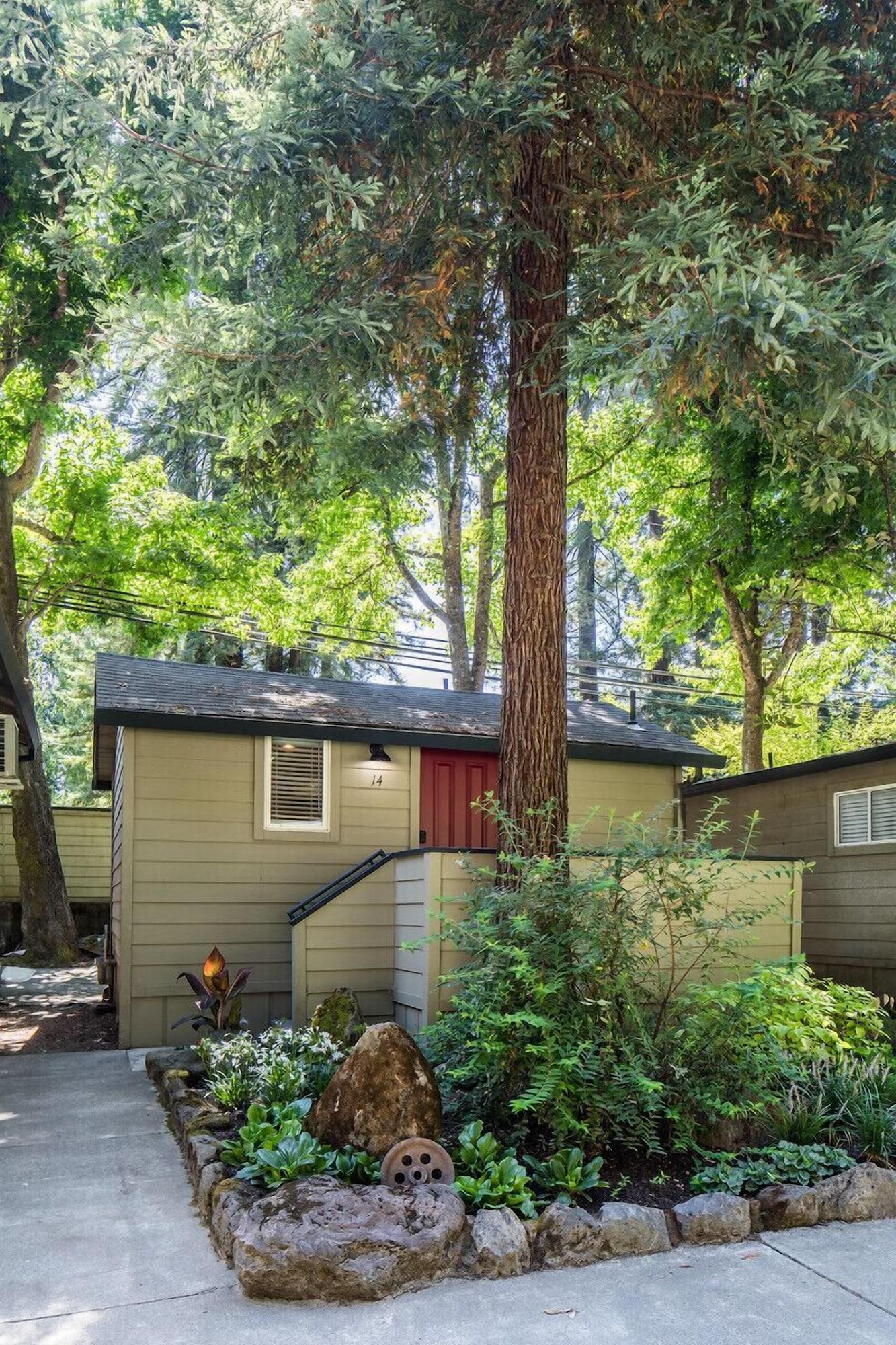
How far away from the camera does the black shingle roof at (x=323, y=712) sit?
8.27 meters

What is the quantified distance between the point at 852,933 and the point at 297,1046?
5.84 m

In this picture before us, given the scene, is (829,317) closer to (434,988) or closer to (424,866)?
(424,866)

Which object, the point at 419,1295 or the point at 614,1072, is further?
the point at 614,1072

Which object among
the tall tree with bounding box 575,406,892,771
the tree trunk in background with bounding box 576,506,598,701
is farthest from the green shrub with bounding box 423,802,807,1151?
the tree trunk in background with bounding box 576,506,598,701

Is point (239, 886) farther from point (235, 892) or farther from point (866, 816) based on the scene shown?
point (866, 816)

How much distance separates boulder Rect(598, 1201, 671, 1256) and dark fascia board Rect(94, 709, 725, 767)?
513 centimetres

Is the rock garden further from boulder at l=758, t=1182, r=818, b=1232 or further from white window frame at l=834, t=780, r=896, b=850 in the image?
white window frame at l=834, t=780, r=896, b=850

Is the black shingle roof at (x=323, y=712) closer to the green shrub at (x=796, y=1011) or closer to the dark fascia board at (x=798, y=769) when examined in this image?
the dark fascia board at (x=798, y=769)

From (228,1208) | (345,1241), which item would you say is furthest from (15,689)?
(345,1241)

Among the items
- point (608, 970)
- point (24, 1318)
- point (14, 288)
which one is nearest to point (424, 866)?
point (608, 970)

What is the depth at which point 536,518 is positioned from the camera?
21.0 ft

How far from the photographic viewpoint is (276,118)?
18.7 feet

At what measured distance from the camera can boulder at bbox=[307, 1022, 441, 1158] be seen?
457cm

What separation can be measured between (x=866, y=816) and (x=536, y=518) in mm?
5082
